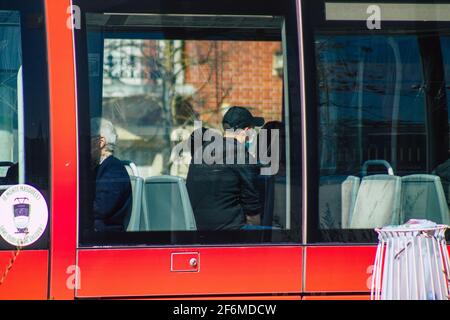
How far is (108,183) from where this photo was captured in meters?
6.00

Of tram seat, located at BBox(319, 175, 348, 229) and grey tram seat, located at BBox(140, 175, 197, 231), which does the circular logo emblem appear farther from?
tram seat, located at BBox(319, 175, 348, 229)

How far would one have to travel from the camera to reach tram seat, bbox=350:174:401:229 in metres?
6.27

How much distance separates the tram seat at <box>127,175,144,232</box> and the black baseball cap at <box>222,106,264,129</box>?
742 millimetres

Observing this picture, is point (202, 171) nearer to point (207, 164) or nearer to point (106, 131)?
point (207, 164)

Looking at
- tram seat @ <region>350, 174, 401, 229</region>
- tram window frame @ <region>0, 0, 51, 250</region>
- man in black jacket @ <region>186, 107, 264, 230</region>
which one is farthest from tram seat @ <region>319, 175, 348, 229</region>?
tram window frame @ <region>0, 0, 51, 250</region>

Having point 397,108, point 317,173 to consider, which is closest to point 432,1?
point 397,108

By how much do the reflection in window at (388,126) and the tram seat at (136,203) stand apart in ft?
4.32

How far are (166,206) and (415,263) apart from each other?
1740 millimetres

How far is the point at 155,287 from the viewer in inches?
233

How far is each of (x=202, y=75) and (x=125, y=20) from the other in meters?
1.24

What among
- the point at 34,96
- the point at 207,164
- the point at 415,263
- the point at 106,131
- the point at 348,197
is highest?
the point at 34,96

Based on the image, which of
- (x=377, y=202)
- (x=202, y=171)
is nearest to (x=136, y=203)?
(x=202, y=171)

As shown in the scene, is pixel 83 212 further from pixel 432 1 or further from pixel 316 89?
pixel 432 1

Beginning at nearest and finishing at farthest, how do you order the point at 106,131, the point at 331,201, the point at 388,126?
1. the point at 106,131
2. the point at 331,201
3. the point at 388,126
